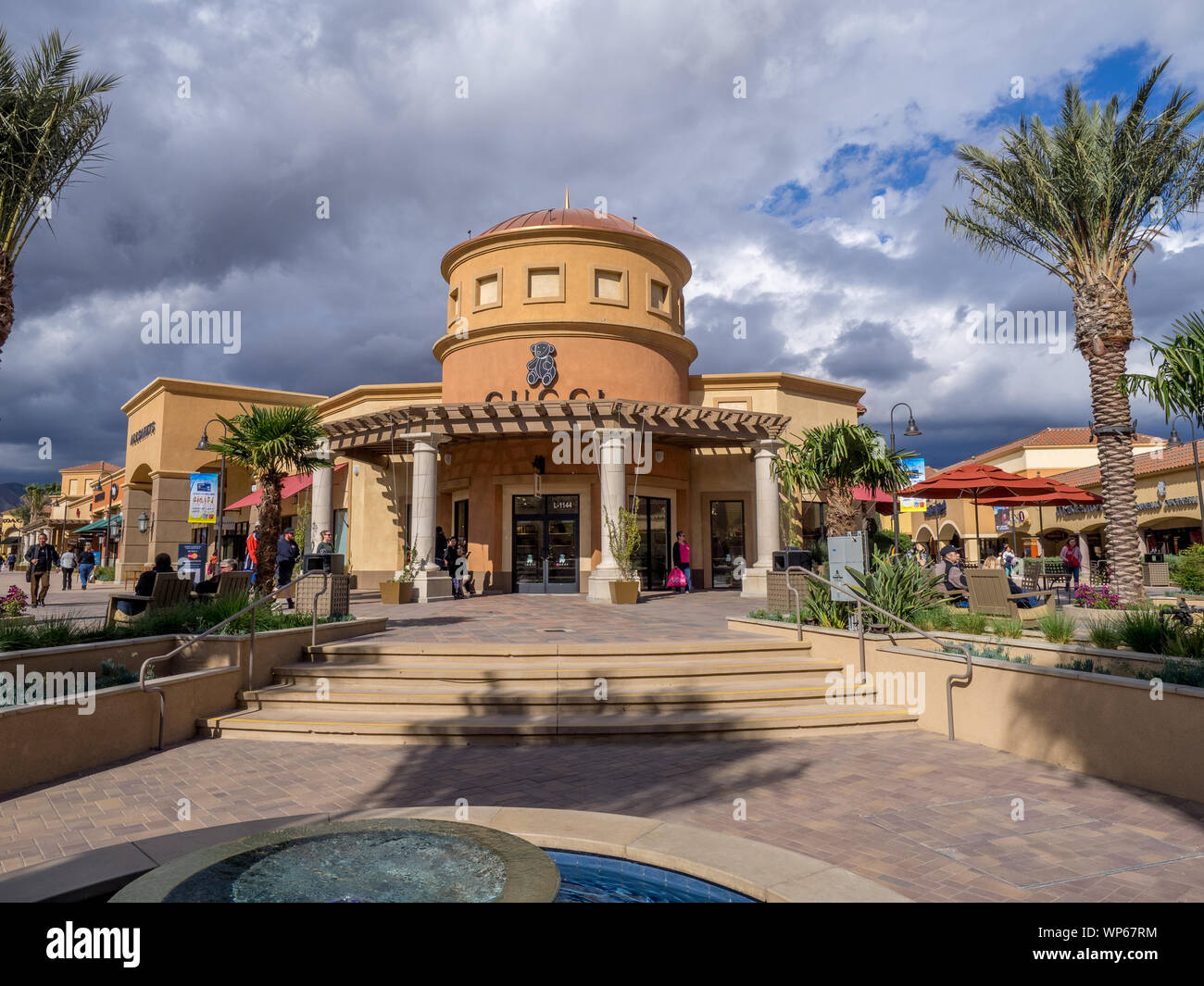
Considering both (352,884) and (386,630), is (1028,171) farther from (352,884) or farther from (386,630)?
(352,884)

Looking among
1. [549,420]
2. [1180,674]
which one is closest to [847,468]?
[549,420]

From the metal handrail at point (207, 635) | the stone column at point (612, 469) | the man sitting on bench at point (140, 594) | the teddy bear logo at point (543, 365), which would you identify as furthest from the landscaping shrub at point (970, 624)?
the teddy bear logo at point (543, 365)

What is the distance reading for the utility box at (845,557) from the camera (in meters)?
9.54

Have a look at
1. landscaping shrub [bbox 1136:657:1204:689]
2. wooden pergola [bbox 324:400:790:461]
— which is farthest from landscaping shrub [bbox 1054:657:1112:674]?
wooden pergola [bbox 324:400:790:461]

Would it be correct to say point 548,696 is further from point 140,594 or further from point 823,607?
point 140,594

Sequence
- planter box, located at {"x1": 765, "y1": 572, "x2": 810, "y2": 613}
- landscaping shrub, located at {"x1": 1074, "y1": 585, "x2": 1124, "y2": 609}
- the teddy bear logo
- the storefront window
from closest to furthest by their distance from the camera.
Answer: planter box, located at {"x1": 765, "y1": 572, "x2": 810, "y2": 613}, landscaping shrub, located at {"x1": 1074, "y1": 585, "x2": 1124, "y2": 609}, the teddy bear logo, the storefront window

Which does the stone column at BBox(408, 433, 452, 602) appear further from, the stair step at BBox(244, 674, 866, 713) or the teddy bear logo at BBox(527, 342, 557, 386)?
the stair step at BBox(244, 674, 866, 713)

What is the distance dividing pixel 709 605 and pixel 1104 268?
443 inches

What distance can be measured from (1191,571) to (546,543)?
54.0 feet

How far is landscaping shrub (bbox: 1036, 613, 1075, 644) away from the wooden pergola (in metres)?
11.2


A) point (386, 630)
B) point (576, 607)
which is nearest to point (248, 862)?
point (386, 630)

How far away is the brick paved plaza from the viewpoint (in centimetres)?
396

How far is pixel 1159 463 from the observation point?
33500mm

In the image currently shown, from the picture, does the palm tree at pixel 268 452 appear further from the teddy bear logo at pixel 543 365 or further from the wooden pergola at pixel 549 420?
the teddy bear logo at pixel 543 365
